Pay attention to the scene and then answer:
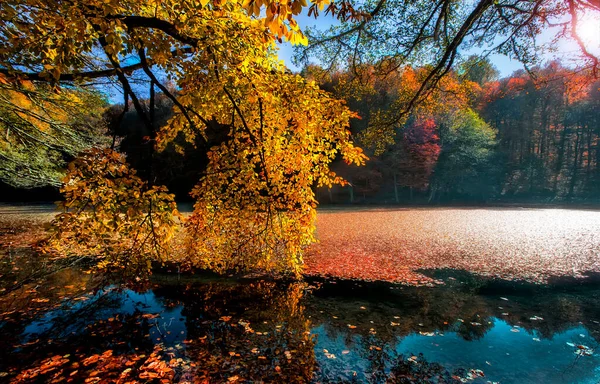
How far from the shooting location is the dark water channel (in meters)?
4.14

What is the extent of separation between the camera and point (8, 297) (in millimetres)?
6504

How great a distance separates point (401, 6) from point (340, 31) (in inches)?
Result: 55.1

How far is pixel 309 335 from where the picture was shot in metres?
5.23

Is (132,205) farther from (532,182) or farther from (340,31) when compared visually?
(532,182)

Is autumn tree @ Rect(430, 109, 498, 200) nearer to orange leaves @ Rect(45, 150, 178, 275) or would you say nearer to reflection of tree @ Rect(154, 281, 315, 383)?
reflection of tree @ Rect(154, 281, 315, 383)

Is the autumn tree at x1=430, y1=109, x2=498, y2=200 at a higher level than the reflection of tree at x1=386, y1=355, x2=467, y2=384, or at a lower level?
higher

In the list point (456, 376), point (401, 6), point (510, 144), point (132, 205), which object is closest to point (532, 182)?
point (510, 144)

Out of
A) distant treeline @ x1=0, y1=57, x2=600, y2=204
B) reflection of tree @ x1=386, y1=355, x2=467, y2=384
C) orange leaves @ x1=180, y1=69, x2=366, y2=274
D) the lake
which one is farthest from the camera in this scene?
distant treeline @ x1=0, y1=57, x2=600, y2=204

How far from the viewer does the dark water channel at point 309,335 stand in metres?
4.14

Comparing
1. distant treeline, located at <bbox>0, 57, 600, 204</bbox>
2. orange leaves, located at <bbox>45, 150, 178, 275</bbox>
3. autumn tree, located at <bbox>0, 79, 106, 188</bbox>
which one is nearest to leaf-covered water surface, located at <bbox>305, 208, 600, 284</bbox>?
orange leaves, located at <bbox>45, 150, 178, 275</bbox>

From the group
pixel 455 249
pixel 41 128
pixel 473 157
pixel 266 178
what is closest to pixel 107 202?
pixel 266 178

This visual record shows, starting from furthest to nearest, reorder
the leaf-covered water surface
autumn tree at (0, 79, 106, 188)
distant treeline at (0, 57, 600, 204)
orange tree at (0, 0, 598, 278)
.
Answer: distant treeline at (0, 57, 600, 204) < the leaf-covered water surface < autumn tree at (0, 79, 106, 188) < orange tree at (0, 0, 598, 278)

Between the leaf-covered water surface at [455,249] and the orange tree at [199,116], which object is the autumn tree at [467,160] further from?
the orange tree at [199,116]

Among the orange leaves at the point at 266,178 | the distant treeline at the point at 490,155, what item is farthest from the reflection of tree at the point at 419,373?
the distant treeline at the point at 490,155
